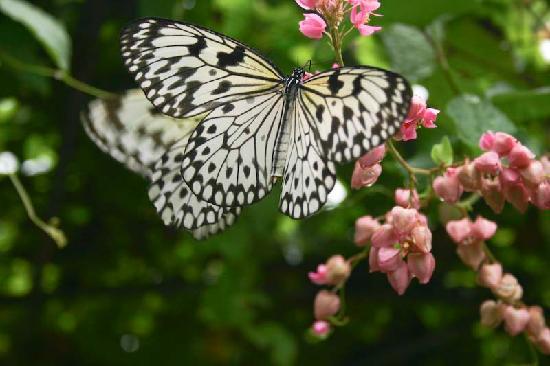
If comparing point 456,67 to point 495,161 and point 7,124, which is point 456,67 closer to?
point 495,161

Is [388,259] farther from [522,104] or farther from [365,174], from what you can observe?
[522,104]

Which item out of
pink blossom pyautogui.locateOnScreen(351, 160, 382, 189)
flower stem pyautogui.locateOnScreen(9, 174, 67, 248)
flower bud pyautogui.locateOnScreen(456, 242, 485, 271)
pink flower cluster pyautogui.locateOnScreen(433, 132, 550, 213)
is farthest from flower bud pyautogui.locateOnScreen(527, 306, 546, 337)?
flower stem pyautogui.locateOnScreen(9, 174, 67, 248)

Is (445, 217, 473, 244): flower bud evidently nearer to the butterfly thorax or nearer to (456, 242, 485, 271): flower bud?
(456, 242, 485, 271): flower bud

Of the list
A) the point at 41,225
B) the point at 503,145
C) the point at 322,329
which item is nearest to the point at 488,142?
the point at 503,145

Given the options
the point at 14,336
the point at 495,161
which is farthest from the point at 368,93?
the point at 14,336

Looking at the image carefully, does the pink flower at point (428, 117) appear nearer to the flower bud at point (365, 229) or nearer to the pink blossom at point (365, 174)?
the pink blossom at point (365, 174)

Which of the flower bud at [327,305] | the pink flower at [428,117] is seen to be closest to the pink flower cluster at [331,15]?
the pink flower at [428,117]

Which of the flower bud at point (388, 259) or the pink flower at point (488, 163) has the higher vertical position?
the pink flower at point (488, 163)
